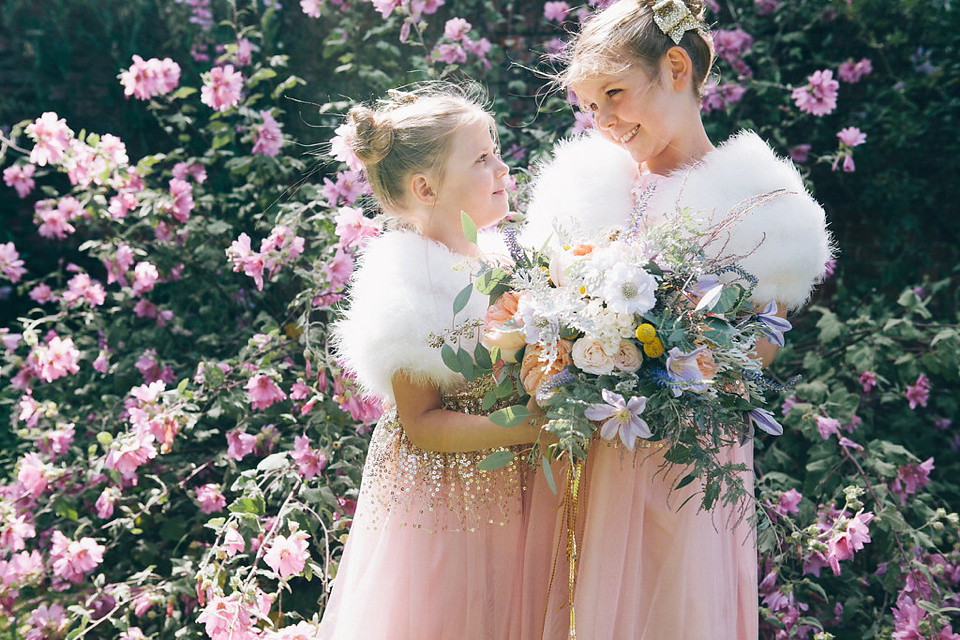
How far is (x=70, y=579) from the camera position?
111 inches

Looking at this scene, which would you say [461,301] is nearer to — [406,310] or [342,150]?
[406,310]

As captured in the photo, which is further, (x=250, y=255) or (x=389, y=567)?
(x=250, y=255)

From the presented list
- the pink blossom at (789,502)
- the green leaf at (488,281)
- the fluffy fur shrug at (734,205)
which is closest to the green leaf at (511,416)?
the green leaf at (488,281)

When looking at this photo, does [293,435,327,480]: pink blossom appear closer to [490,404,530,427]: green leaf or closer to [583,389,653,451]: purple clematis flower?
[490,404,530,427]: green leaf

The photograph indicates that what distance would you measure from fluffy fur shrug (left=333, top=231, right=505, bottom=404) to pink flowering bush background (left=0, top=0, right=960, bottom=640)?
63 cm

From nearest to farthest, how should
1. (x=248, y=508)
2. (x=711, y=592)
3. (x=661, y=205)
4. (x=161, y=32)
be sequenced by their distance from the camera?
(x=711, y=592) < (x=661, y=205) < (x=248, y=508) < (x=161, y=32)

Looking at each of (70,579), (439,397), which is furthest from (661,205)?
(70,579)

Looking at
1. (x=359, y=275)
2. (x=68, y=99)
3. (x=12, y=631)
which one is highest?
(x=68, y=99)

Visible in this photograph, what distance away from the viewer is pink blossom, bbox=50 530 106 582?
2.63 meters

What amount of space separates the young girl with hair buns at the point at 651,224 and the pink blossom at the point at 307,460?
1010 mm

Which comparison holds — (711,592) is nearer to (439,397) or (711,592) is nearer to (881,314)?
(439,397)

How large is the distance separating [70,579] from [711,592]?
7.13 ft

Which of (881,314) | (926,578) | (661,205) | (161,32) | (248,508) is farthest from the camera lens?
(161,32)

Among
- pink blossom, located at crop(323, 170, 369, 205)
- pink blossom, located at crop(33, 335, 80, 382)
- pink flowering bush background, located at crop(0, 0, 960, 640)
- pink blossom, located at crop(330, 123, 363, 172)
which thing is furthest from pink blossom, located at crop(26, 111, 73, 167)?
pink blossom, located at crop(330, 123, 363, 172)
